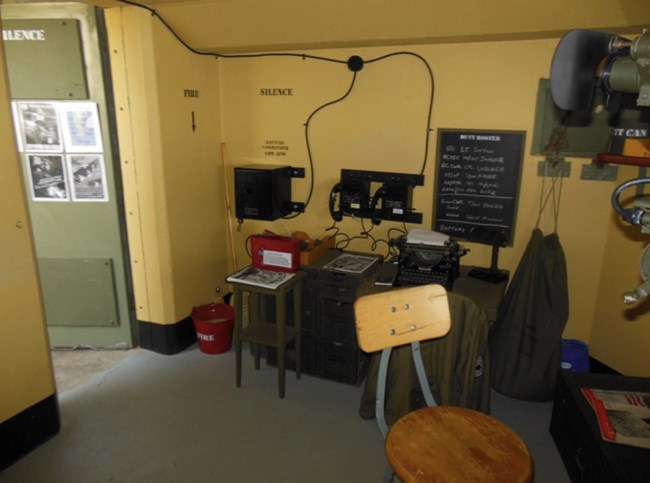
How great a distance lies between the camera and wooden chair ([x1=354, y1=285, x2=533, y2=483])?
1.45 metres

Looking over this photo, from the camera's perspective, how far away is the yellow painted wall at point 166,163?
294cm

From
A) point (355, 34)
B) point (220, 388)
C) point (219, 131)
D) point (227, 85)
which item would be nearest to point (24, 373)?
point (220, 388)

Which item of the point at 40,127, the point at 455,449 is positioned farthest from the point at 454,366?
the point at 40,127

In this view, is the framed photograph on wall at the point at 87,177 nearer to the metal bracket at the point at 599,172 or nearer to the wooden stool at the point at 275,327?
the wooden stool at the point at 275,327

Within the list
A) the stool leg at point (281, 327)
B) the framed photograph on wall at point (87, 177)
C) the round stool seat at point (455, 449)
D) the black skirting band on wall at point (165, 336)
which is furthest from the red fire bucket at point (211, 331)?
the round stool seat at point (455, 449)

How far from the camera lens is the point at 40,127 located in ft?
9.98

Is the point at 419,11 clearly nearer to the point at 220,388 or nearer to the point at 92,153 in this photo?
the point at 92,153

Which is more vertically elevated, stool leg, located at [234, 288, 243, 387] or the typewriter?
the typewriter

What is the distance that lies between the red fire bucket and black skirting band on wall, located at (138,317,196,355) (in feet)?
0.30

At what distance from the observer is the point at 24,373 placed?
235 cm

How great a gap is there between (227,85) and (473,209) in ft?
6.53

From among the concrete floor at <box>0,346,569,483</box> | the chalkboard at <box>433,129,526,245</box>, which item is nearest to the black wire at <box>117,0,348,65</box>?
the chalkboard at <box>433,129,526,245</box>

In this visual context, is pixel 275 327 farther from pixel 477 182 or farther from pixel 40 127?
pixel 40 127

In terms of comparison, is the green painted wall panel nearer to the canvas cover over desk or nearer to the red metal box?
the red metal box
